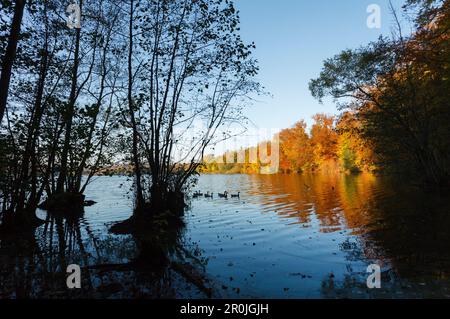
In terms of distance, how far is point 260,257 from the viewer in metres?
10.2

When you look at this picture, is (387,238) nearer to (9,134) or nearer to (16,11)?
(16,11)

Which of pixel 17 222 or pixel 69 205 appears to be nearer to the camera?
pixel 17 222

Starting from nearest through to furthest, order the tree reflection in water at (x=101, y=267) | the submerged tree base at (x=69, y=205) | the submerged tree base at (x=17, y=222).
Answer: the tree reflection in water at (x=101, y=267) → the submerged tree base at (x=17, y=222) → the submerged tree base at (x=69, y=205)

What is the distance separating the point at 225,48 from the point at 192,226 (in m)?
10.9

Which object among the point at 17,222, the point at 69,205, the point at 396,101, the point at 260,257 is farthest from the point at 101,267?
the point at 396,101

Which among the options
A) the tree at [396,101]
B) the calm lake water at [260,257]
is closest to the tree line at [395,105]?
the tree at [396,101]

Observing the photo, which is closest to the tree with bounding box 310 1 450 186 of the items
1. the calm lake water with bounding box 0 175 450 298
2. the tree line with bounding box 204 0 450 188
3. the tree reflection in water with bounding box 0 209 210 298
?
the tree line with bounding box 204 0 450 188

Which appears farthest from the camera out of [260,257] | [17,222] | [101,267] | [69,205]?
[69,205]

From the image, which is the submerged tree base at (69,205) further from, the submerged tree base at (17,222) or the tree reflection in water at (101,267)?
the tree reflection in water at (101,267)

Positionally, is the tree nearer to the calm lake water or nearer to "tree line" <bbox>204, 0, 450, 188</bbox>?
"tree line" <bbox>204, 0, 450, 188</bbox>

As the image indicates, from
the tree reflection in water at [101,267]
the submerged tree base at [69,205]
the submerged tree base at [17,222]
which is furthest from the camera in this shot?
the submerged tree base at [69,205]

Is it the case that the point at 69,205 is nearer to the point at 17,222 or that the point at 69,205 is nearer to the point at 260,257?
the point at 17,222

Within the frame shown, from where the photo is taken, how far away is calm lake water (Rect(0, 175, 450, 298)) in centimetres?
701

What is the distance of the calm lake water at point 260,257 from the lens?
701 centimetres
